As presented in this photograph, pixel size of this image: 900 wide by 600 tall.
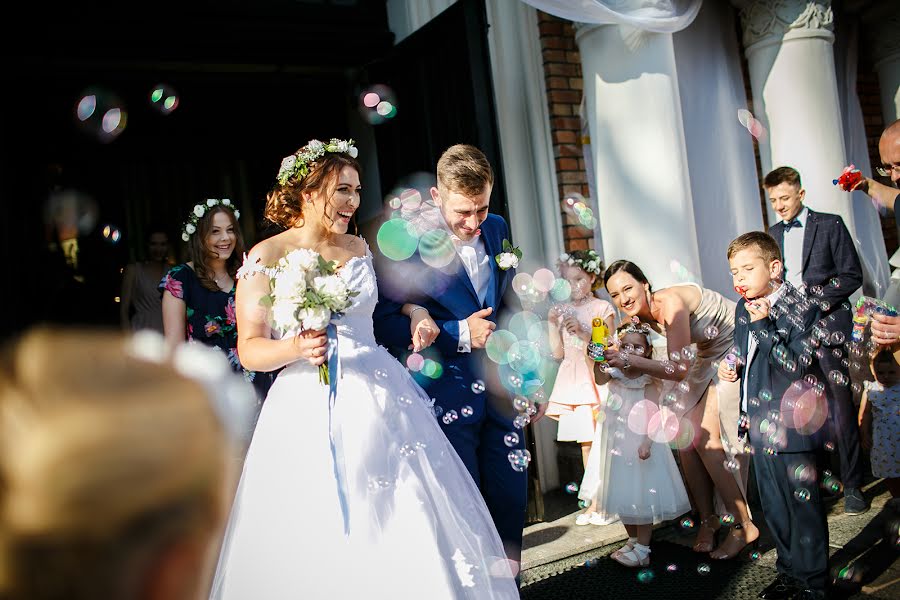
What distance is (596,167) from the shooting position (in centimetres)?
589

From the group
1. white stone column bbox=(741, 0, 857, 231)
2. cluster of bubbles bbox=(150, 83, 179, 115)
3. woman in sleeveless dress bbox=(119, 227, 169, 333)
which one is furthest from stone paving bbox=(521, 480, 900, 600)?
cluster of bubbles bbox=(150, 83, 179, 115)

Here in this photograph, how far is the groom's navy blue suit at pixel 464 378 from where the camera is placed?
3408 mm

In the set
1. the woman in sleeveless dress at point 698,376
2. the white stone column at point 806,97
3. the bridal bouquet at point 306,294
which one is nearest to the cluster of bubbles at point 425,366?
the bridal bouquet at point 306,294

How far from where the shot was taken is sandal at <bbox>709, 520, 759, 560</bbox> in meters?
4.27

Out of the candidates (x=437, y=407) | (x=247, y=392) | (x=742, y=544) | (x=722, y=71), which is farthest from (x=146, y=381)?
(x=722, y=71)

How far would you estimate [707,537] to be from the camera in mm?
4430

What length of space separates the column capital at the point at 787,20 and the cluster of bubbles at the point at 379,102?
3377 millimetres

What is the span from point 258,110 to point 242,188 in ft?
8.73

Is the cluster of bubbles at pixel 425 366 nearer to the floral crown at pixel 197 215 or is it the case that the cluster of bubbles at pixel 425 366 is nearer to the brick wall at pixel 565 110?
the floral crown at pixel 197 215

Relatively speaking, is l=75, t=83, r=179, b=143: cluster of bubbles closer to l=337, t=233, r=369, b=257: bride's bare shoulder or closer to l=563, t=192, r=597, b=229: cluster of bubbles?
l=337, t=233, r=369, b=257: bride's bare shoulder

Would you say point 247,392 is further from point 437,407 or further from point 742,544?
point 742,544

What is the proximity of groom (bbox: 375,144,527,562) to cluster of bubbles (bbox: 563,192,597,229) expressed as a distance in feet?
8.93

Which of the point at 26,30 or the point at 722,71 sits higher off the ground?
the point at 26,30

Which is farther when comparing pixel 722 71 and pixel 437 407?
pixel 722 71
